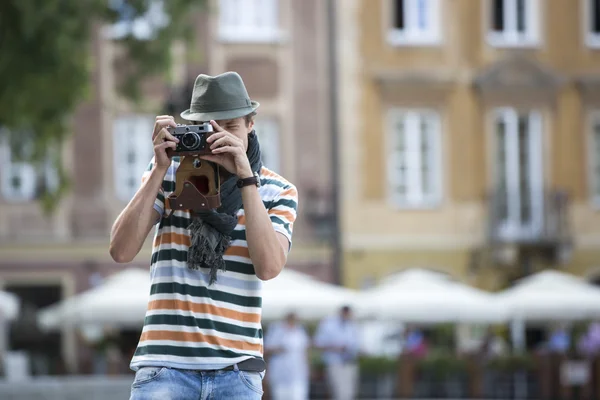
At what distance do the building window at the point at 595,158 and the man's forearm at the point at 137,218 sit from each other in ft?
100

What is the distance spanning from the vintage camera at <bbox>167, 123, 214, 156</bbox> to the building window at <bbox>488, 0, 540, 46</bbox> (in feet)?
99.2

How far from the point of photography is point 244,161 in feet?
16.0

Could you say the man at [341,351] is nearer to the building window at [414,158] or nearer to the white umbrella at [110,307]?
the white umbrella at [110,307]

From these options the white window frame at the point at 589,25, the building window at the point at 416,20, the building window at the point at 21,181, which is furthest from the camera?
the white window frame at the point at 589,25

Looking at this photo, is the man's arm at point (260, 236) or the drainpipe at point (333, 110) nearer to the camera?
the man's arm at point (260, 236)

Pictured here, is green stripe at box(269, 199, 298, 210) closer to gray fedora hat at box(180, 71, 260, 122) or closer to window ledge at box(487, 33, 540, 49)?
gray fedora hat at box(180, 71, 260, 122)

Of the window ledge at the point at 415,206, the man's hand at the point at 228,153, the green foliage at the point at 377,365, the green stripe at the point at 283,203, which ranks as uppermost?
the man's hand at the point at 228,153

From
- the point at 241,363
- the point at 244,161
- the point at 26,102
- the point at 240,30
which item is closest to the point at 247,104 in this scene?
the point at 244,161

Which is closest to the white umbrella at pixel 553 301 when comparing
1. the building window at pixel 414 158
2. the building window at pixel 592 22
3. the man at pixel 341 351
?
the man at pixel 341 351

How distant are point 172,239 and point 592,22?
31.1 meters

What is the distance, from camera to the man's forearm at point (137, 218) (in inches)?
193

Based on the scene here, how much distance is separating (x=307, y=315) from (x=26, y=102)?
23.2 ft

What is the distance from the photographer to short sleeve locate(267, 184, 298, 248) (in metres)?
5.07

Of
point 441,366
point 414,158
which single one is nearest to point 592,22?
point 414,158
